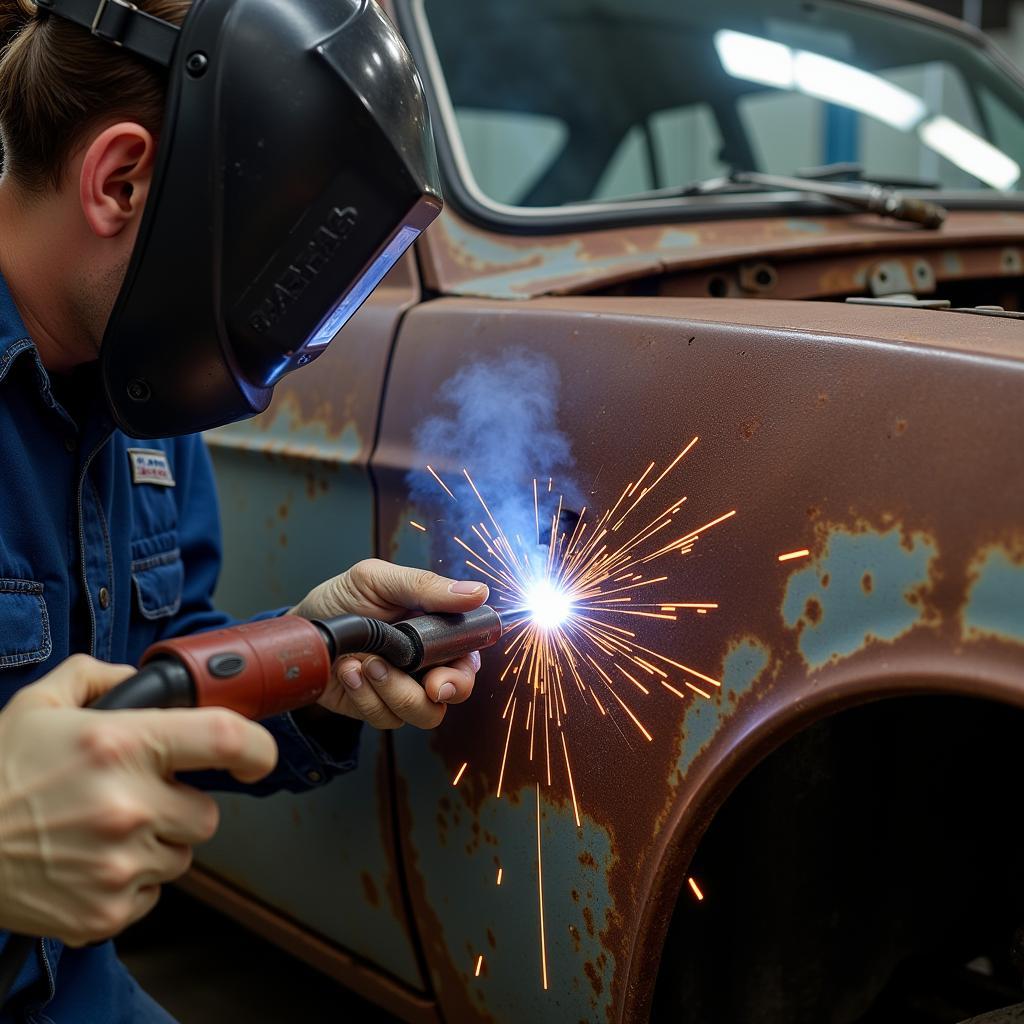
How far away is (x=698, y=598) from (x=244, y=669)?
0.47m

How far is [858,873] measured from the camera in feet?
5.11

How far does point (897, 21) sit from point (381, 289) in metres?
1.59

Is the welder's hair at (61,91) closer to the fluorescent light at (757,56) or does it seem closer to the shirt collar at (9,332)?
the shirt collar at (9,332)

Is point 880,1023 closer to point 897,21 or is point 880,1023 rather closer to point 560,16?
point 560,16

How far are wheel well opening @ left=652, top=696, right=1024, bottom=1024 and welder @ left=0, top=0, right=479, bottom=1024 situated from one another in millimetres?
417

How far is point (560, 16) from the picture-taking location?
2.40 meters

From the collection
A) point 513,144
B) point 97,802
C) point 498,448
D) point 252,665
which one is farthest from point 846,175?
point 513,144

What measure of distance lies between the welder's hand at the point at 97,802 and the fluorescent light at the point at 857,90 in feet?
6.82

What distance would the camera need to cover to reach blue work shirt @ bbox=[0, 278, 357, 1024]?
142 cm

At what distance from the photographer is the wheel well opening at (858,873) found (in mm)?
1451

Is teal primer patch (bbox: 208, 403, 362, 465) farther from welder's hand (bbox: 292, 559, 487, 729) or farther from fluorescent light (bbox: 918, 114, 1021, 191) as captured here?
fluorescent light (bbox: 918, 114, 1021, 191)

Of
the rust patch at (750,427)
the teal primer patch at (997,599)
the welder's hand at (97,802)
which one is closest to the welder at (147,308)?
the welder's hand at (97,802)

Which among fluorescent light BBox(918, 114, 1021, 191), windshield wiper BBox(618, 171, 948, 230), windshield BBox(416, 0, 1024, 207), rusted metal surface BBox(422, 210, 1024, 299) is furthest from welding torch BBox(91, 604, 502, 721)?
fluorescent light BBox(918, 114, 1021, 191)

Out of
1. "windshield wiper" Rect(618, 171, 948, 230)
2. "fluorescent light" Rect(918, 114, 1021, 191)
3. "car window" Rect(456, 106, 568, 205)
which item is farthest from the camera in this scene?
"car window" Rect(456, 106, 568, 205)
